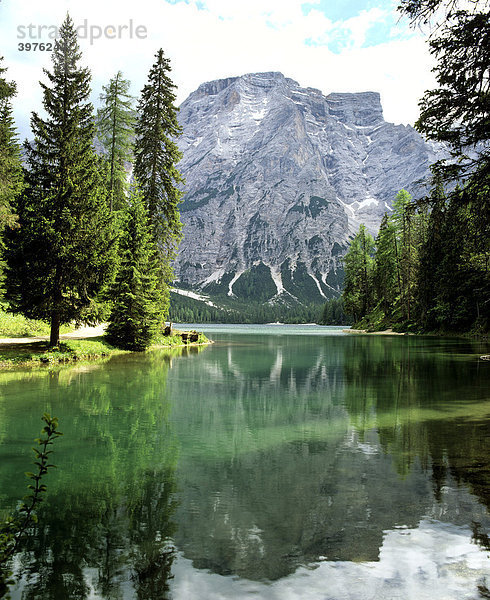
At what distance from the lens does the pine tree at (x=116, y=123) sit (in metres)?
39.8

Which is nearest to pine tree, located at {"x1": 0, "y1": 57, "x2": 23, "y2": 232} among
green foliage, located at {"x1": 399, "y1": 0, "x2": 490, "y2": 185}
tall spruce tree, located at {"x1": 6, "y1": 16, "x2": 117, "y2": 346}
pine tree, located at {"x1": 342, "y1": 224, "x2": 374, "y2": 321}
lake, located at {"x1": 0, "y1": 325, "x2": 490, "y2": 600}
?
tall spruce tree, located at {"x1": 6, "y1": 16, "x2": 117, "y2": 346}

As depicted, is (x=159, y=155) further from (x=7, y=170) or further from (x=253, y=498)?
(x=253, y=498)

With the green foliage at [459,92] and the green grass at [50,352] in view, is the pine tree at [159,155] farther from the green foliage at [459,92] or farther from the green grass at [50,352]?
the green foliage at [459,92]

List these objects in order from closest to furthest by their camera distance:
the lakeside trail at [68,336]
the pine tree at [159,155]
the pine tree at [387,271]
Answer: the lakeside trail at [68,336] < the pine tree at [159,155] < the pine tree at [387,271]

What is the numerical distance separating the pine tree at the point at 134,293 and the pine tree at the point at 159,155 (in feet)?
12.7

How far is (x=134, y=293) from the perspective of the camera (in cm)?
3111

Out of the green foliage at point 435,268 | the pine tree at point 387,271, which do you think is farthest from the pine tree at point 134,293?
the pine tree at point 387,271

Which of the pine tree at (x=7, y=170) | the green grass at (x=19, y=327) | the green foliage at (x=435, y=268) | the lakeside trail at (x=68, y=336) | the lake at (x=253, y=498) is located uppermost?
the pine tree at (x=7, y=170)

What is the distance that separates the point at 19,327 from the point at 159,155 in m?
17.5

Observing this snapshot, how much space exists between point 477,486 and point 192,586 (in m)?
4.73

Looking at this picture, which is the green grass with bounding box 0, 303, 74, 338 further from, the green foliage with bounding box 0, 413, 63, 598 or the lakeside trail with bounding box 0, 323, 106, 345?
the green foliage with bounding box 0, 413, 63, 598

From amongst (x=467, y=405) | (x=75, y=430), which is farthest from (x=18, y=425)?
(x=467, y=405)

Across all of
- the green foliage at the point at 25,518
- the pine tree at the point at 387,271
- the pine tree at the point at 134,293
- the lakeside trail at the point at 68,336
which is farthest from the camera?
the pine tree at the point at 387,271

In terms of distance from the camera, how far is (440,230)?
9.17m
